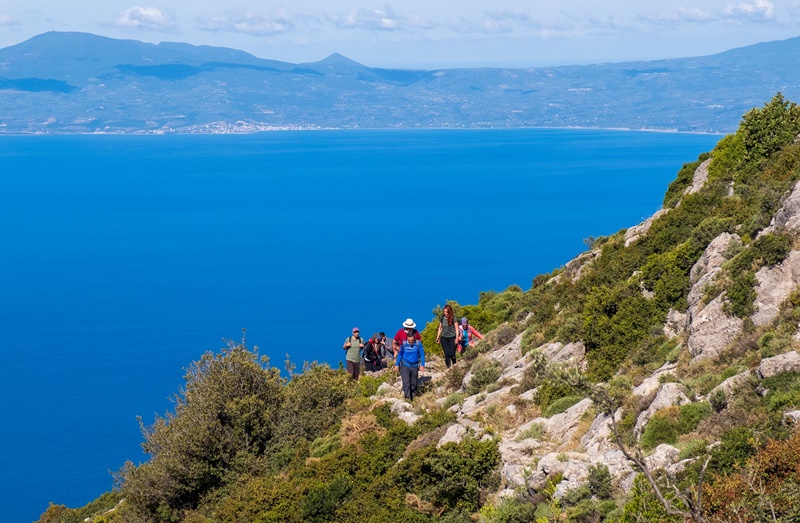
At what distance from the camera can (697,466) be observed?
9133 millimetres

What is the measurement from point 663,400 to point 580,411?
1.89 m

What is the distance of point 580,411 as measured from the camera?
43.6ft

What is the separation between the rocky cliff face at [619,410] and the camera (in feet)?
35.1

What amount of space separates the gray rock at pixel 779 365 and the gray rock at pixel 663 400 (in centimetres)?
106

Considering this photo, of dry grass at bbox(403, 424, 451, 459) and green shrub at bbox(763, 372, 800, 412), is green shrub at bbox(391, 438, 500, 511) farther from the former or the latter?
green shrub at bbox(763, 372, 800, 412)

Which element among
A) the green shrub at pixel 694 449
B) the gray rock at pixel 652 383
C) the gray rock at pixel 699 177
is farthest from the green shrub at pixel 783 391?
the gray rock at pixel 699 177

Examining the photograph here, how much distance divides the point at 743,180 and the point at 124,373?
57.0m

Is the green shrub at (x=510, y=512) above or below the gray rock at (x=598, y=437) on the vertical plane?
below

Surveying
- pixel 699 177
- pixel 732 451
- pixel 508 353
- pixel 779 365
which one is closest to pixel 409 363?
pixel 508 353

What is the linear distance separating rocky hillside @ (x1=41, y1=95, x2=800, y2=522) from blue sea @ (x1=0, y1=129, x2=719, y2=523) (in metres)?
32.8

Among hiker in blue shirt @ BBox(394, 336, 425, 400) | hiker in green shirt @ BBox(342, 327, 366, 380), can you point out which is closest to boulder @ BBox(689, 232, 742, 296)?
hiker in blue shirt @ BBox(394, 336, 425, 400)

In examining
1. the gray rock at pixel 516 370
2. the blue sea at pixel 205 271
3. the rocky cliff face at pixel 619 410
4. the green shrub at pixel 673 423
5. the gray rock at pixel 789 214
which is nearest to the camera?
the rocky cliff face at pixel 619 410

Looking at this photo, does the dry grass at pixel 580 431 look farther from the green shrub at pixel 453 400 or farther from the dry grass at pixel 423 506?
the green shrub at pixel 453 400

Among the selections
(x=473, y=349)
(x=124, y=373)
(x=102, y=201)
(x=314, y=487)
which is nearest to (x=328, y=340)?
(x=124, y=373)
